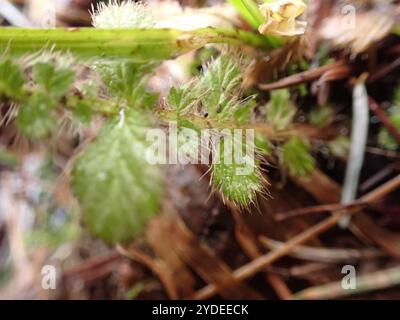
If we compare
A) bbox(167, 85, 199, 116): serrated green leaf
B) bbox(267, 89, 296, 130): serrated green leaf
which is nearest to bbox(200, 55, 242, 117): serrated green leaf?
bbox(167, 85, 199, 116): serrated green leaf

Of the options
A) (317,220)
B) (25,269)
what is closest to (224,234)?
(317,220)

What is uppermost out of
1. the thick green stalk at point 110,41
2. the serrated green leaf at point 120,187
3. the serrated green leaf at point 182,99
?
the thick green stalk at point 110,41

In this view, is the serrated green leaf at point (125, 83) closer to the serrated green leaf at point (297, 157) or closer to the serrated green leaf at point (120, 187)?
the serrated green leaf at point (120, 187)

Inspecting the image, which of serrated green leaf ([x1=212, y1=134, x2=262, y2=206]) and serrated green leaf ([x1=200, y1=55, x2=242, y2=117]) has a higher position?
serrated green leaf ([x1=200, y1=55, x2=242, y2=117])

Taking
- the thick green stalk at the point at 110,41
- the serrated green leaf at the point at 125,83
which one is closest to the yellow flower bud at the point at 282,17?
the thick green stalk at the point at 110,41

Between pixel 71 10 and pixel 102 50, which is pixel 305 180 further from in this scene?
pixel 71 10

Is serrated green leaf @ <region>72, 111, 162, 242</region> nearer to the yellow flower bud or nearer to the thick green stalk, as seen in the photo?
the thick green stalk
